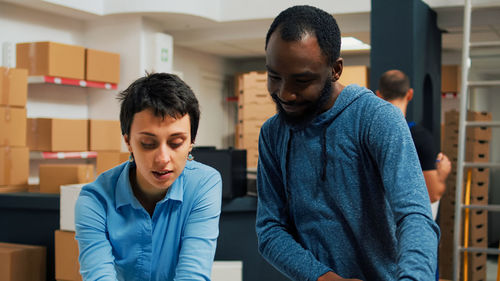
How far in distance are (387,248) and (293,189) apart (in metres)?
0.20

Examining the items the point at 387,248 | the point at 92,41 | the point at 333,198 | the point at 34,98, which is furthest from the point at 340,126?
the point at 92,41

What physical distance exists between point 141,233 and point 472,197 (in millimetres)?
4079

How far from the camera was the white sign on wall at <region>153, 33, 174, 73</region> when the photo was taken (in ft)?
20.2

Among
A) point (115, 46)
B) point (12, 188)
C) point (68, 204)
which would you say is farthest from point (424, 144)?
point (115, 46)

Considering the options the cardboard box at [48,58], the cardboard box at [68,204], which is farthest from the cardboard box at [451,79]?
the cardboard box at [68,204]

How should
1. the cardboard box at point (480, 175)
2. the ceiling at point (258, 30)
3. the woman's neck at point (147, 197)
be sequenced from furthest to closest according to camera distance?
the ceiling at point (258, 30), the cardboard box at point (480, 175), the woman's neck at point (147, 197)

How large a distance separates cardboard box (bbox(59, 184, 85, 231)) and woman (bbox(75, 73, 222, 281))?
1.81 m

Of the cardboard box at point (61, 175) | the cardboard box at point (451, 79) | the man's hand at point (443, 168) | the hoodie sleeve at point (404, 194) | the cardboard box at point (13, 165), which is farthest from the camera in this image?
the cardboard box at point (451, 79)

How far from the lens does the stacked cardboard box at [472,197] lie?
4.40 m

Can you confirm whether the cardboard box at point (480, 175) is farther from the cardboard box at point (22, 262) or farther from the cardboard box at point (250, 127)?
the cardboard box at point (22, 262)

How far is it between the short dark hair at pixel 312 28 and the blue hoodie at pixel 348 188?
93 mm

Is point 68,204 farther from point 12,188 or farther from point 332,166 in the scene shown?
point 332,166

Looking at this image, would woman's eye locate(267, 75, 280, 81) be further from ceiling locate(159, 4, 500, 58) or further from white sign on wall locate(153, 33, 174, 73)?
white sign on wall locate(153, 33, 174, 73)

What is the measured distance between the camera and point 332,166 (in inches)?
37.6
